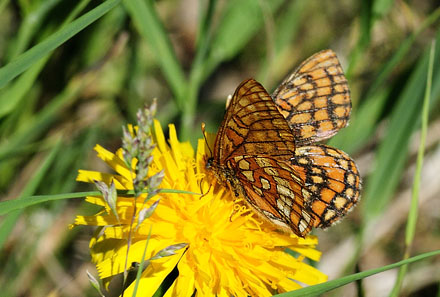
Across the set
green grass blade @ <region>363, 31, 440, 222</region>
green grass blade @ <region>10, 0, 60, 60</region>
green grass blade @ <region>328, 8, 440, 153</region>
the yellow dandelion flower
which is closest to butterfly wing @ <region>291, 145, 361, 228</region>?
the yellow dandelion flower

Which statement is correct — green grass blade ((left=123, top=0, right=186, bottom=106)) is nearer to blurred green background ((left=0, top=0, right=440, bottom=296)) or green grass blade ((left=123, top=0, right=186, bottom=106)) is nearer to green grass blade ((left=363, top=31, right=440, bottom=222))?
blurred green background ((left=0, top=0, right=440, bottom=296))

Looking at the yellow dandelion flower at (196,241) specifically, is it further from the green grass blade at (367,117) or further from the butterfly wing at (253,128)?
the green grass blade at (367,117)

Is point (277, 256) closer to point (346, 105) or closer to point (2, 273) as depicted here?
point (346, 105)

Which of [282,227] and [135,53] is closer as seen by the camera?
[282,227]

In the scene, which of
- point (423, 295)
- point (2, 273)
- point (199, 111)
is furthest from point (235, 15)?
point (423, 295)

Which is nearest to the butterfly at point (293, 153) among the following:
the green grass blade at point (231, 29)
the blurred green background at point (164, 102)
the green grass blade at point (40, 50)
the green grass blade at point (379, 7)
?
the blurred green background at point (164, 102)

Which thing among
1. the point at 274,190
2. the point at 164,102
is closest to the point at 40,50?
the point at 274,190
